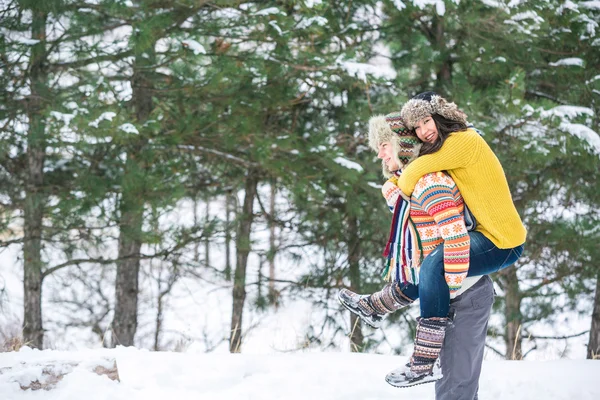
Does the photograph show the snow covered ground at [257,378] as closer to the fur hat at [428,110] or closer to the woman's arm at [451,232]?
the woman's arm at [451,232]

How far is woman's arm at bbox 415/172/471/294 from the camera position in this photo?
7.32 feet

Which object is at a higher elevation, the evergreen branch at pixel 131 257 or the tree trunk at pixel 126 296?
the evergreen branch at pixel 131 257

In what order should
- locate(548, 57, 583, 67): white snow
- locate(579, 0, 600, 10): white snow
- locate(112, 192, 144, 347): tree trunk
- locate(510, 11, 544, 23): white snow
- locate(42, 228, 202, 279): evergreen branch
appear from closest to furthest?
locate(510, 11, 544, 23): white snow < locate(42, 228, 202, 279): evergreen branch < locate(548, 57, 583, 67): white snow < locate(579, 0, 600, 10): white snow < locate(112, 192, 144, 347): tree trunk

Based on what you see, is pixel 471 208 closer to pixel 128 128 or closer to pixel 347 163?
pixel 128 128

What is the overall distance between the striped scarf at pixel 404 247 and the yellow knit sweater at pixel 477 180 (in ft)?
0.64

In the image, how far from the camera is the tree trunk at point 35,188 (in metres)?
5.62

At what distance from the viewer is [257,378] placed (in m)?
3.43

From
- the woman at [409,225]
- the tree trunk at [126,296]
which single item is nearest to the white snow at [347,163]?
the tree trunk at [126,296]

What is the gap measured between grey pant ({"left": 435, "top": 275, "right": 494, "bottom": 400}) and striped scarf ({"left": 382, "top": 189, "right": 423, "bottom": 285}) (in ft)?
0.75

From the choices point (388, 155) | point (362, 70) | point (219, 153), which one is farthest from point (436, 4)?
point (388, 155)

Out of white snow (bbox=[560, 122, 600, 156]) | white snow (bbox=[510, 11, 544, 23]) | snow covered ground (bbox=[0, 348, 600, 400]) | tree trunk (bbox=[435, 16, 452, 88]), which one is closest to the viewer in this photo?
snow covered ground (bbox=[0, 348, 600, 400])

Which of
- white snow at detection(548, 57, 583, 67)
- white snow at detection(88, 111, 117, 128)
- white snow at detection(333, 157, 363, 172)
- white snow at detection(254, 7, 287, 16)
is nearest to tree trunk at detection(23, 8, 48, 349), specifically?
white snow at detection(88, 111, 117, 128)

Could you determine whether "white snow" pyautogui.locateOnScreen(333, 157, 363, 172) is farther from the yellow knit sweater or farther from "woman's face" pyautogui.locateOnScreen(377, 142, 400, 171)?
the yellow knit sweater

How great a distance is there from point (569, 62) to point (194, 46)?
4541 millimetres
